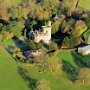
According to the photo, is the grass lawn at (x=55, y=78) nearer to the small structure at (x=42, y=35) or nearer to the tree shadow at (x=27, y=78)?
the tree shadow at (x=27, y=78)

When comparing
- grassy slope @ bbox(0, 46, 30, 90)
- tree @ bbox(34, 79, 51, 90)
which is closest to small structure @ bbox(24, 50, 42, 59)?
grassy slope @ bbox(0, 46, 30, 90)

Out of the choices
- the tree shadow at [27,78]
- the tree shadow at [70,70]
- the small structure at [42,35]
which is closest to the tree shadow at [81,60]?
the tree shadow at [70,70]

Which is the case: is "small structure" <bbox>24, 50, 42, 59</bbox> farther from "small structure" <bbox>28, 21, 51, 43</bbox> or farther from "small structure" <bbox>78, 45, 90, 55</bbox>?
"small structure" <bbox>78, 45, 90, 55</bbox>

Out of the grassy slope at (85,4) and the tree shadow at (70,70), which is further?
the grassy slope at (85,4)

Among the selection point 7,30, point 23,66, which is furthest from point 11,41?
point 23,66

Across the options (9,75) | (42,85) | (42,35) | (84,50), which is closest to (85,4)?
(42,35)

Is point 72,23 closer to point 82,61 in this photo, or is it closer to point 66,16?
point 66,16
